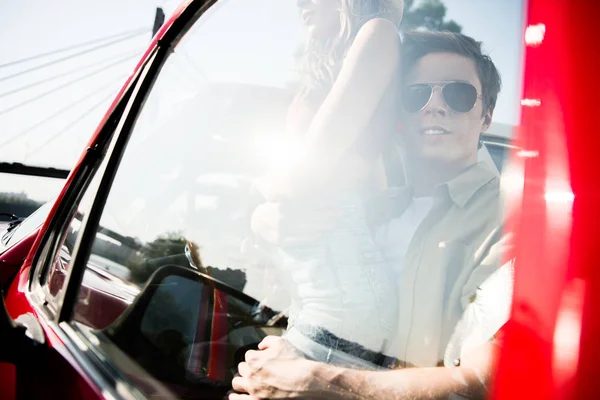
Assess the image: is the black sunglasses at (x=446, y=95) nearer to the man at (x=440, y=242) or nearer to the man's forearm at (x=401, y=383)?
the man at (x=440, y=242)

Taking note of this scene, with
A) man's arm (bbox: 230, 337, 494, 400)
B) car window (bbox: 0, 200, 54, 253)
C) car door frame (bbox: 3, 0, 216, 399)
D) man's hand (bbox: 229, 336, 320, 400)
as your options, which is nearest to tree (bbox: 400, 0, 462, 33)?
man's arm (bbox: 230, 337, 494, 400)

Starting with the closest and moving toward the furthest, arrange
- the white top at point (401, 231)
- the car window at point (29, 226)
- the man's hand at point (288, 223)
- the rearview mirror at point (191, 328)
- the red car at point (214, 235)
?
1. the red car at point (214, 235)
2. the white top at point (401, 231)
3. the man's hand at point (288, 223)
4. the rearview mirror at point (191, 328)
5. the car window at point (29, 226)

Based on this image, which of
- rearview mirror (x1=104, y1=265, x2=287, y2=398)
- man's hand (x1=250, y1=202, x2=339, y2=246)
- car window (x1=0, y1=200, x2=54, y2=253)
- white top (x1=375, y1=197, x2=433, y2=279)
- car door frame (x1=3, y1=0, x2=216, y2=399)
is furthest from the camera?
car window (x1=0, y1=200, x2=54, y2=253)

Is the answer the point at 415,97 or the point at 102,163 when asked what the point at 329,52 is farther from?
the point at 102,163

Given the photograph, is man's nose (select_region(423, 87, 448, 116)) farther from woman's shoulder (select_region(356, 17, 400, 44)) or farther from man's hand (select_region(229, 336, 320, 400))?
man's hand (select_region(229, 336, 320, 400))

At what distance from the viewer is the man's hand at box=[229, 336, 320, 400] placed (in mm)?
1024

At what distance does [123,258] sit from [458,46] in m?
1.27

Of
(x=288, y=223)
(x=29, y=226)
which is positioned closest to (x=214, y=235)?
(x=288, y=223)

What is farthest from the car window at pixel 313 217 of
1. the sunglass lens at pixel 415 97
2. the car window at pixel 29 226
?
the car window at pixel 29 226

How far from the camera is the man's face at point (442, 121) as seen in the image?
2.99ft

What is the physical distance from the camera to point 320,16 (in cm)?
122

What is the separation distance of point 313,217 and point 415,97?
1.11ft

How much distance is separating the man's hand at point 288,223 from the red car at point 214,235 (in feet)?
0.18

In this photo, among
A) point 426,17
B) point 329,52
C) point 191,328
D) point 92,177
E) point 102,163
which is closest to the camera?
point 426,17
